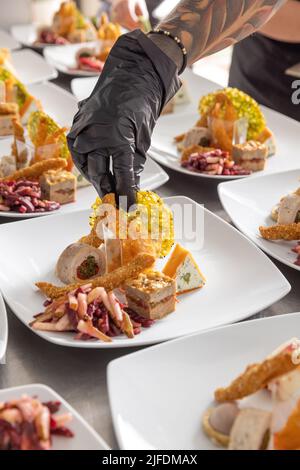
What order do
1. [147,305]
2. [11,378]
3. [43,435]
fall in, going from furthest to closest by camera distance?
[147,305] < [11,378] < [43,435]

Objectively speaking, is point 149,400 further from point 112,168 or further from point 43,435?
point 112,168

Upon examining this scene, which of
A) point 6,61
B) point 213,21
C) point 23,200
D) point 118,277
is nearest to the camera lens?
point 118,277

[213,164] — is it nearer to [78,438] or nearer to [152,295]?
[152,295]

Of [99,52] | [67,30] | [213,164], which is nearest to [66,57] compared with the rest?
[99,52]

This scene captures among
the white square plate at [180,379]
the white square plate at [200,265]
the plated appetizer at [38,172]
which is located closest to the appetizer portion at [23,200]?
the plated appetizer at [38,172]

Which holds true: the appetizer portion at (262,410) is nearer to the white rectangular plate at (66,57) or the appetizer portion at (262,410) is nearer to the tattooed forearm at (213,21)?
the tattooed forearm at (213,21)

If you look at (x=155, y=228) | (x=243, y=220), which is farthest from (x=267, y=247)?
(x=155, y=228)

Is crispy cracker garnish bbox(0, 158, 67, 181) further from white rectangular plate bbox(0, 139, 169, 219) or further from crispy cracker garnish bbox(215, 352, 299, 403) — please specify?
crispy cracker garnish bbox(215, 352, 299, 403)
